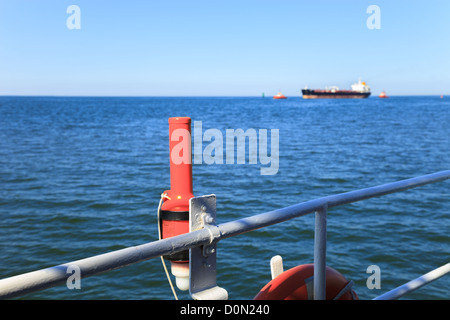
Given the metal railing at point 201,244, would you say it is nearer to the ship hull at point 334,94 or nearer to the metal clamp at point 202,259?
the metal clamp at point 202,259

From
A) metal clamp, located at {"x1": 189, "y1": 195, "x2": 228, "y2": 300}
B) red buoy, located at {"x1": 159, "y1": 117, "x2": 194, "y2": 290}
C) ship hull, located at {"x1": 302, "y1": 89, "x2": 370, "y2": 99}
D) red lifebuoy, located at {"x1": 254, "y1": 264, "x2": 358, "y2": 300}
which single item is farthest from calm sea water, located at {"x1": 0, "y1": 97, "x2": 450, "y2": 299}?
ship hull, located at {"x1": 302, "y1": 89, "x2": 370, "y2": 99}

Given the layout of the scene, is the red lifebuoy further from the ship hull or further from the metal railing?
the ship hull

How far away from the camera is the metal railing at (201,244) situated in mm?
1004

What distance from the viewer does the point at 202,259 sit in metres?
1.50

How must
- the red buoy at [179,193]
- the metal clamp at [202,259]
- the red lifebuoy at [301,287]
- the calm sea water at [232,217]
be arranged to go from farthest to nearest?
the calm sea water at [232,217], the red buoy at [179,193], the red lifebuoy at [301,287], the metal clamp at [202,259]

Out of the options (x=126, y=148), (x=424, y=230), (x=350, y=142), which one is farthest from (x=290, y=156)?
(x=424, y=230)

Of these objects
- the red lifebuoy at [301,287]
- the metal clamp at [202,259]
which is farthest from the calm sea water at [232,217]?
the metal clamp at [202,259]

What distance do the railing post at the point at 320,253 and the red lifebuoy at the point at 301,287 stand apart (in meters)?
0.06

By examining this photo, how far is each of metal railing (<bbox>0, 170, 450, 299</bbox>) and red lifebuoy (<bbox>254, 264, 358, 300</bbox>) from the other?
6cm

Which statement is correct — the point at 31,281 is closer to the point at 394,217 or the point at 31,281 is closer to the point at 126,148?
the point at 394,217

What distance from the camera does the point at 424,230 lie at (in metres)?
9.77

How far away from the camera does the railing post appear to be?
1.76 m

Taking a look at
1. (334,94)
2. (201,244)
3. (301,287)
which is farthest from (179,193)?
(334,94)

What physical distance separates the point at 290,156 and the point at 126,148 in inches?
359
